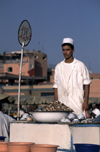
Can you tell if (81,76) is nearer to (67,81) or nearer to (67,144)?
(67,81)

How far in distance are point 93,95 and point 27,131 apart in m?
62.2

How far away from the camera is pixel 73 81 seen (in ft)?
20.0

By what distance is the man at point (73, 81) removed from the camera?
19.9 ft

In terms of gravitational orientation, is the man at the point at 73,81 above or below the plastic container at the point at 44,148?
above

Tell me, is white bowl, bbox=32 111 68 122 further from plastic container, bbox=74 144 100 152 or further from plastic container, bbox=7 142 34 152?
plastic container, bbox=74 144 100 152

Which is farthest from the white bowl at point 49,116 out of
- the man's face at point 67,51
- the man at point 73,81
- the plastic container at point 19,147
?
the man's face at point 67,51

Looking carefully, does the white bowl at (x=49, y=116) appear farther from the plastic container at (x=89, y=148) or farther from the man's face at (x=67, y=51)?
the man's face at (x=67, y=51)

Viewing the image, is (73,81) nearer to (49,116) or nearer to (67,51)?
(67,51)

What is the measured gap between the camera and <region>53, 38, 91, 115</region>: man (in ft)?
19.9

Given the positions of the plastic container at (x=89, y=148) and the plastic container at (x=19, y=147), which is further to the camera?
the plastic container at (x=19, y=147)

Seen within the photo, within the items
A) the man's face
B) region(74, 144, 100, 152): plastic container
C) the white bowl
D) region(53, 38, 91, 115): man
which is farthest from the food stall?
the man's face

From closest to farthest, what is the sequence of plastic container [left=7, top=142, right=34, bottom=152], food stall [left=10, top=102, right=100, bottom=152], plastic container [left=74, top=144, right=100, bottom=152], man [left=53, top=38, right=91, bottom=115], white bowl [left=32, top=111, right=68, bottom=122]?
plastic container [left=74, top=144, right=100, bottom=152]
plastic container [left=7, top=142, right=34, bottom=152]
food stall [left=10, top=102, right=100, bottom=152]
white bowl [left=32, top=111, right=68, bottom=122]
man [left=53, top=38, right=91, bottom=115]

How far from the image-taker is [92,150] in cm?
342

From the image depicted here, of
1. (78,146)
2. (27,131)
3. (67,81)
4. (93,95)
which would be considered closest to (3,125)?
(67,81)
